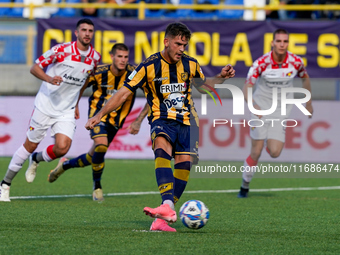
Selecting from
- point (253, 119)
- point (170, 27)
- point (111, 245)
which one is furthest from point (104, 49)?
point (111, 245)

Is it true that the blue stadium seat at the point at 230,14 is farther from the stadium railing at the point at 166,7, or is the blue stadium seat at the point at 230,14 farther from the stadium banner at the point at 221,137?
the stadium banner at the point at 221,137

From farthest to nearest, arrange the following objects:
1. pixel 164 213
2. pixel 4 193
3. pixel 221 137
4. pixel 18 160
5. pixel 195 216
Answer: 1. pixel 221 137
2. pixel 18 160
3. pixel 4 193
4. pixel 195 216
5. pixel 164 213

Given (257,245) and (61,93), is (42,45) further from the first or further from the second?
(257,245)

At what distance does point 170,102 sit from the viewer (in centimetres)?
602

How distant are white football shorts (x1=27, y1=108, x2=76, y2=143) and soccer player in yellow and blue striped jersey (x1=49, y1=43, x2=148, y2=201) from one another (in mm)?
558

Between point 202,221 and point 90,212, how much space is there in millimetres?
1905

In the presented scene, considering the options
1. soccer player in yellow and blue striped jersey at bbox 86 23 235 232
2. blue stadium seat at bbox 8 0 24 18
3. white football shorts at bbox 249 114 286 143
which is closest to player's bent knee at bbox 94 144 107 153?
white football shorts at bbox 249 114 286 143

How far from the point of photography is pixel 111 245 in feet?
15.6

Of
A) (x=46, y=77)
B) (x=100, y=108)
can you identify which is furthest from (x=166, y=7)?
(x=46, y=77)

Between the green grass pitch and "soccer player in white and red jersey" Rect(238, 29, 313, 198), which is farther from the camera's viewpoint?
"soccer player in white and red jersey" Rect(238, 29, 313, 198)

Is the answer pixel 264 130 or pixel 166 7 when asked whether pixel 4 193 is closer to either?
pixel 264 130

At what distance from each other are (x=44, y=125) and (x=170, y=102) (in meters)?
2.67

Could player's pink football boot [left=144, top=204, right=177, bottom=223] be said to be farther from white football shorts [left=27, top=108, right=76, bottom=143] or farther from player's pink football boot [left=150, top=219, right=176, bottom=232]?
white football shorts [left=27, top=108, right=76, bottom=143]

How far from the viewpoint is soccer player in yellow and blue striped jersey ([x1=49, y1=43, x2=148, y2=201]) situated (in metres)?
8.62
